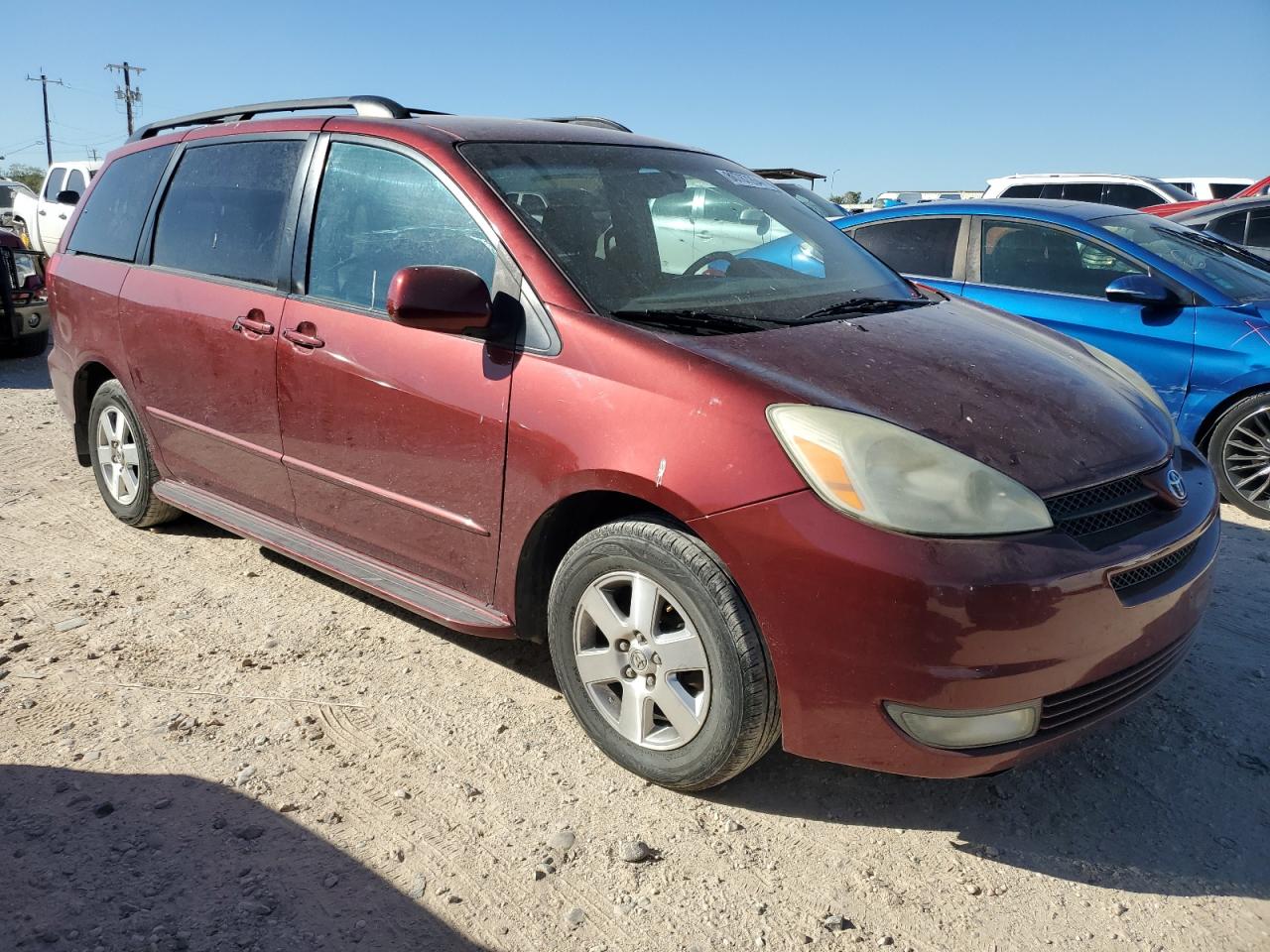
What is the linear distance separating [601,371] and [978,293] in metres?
4.06

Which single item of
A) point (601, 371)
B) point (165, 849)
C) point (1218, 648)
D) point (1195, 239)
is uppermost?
point (1195, 239)

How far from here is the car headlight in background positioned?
7.55 feet

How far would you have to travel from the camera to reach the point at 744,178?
394cm

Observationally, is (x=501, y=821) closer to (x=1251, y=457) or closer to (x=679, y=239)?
(x=679, y=239)

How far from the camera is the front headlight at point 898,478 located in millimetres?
2264

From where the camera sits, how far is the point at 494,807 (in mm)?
2654

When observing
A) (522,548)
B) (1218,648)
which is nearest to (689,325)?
(522,548)

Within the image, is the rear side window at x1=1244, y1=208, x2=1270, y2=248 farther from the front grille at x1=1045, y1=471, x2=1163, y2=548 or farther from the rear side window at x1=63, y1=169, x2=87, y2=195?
the rear side window at x1=63, y1=169, x2=87, y2=195

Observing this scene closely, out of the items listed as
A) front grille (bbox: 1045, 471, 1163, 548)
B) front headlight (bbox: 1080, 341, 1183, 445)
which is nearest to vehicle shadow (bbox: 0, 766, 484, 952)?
front grille (bbox: 1045, 471, 1163, 548)

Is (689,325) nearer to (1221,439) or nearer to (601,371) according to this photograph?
(601,371)

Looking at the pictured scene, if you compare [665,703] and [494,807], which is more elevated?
[665,703]

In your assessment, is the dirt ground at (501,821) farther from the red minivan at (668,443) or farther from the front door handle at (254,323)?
the front door handle at (254,323)

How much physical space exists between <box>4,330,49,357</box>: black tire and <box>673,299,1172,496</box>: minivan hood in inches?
366

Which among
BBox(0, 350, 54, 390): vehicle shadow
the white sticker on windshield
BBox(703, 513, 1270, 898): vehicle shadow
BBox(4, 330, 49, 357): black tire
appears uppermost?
the white sticker on windshield
